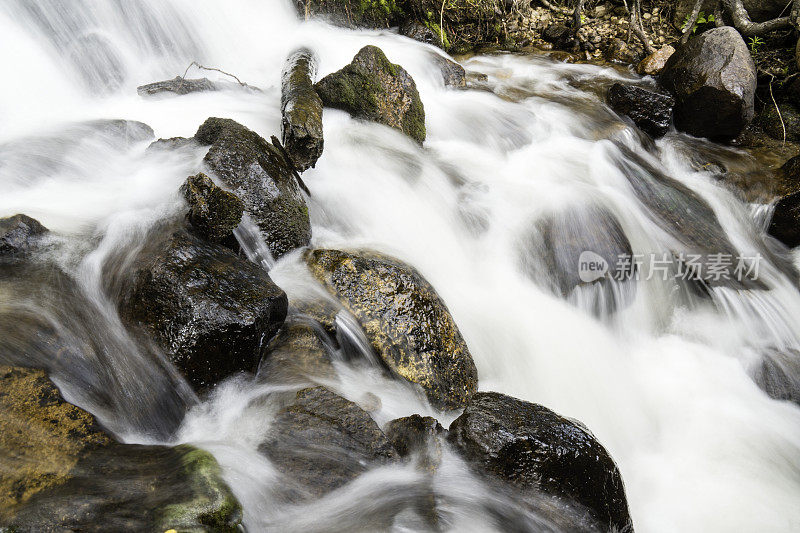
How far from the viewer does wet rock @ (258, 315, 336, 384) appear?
280 cm

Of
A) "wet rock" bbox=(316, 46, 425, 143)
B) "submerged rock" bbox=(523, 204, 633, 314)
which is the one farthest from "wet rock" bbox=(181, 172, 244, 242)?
"submerged rock" bbox=(523, 204, 633, 314)

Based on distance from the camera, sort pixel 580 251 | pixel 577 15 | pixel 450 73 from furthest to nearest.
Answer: pixel 577 15 < pixel 450 73 < pixel 580 251

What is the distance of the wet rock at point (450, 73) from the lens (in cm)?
735

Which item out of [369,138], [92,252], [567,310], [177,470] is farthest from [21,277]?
[567,310]

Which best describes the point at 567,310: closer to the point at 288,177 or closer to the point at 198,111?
the point at 288,177

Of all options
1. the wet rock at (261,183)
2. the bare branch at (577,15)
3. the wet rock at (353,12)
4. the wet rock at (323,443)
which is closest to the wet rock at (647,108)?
the bare branch at (577,15)

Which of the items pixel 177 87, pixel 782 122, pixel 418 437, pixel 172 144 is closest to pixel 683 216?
pixel 782 122

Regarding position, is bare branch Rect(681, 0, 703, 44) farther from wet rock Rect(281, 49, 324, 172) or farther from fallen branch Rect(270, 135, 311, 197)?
fallen branch Rect(270, 135, 311, 197)

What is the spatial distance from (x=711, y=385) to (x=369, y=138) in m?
4.04

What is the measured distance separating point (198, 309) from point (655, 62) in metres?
8.41

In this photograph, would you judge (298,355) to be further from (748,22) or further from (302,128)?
(748,22)

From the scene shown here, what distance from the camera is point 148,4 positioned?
20.6 feet

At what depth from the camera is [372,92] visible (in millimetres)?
5344

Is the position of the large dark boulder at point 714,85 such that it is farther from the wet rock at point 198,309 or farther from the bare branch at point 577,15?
the wet rock at point 198,309
